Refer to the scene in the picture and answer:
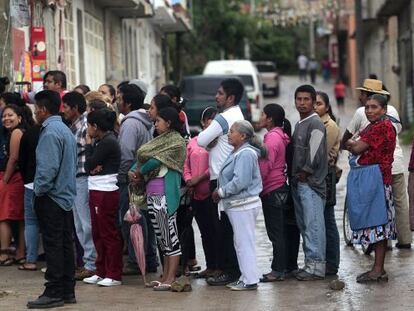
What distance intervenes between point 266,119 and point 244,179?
1017 millimetres

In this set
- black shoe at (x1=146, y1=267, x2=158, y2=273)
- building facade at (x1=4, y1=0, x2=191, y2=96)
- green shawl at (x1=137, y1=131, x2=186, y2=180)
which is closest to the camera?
green shawl at (x1=137, y1=131, x2=186, y2=180)

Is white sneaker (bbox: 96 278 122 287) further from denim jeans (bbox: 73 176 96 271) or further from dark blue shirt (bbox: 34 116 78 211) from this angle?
dark blue shirt (bbox: 34 116 78 211)

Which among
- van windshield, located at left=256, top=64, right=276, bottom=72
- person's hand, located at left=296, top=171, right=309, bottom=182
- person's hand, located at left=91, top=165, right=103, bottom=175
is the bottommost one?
person's hand, located at left=296, top=171, right=309, bottom=182

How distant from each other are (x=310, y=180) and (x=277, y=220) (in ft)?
1.72

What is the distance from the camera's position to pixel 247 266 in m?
11.3

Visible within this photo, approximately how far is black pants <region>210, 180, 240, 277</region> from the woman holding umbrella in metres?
0.54

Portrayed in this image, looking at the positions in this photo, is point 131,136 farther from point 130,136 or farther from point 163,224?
point 163,224

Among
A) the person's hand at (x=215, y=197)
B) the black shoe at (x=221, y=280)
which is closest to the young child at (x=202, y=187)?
the black shoe at (x=221, y=280)

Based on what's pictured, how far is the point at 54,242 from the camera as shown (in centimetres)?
1052

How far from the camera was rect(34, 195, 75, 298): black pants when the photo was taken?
10477 millimetres

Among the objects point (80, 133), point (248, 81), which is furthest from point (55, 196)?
point (248, 81)

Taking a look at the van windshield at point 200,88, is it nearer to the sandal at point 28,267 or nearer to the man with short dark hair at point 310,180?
the sandal at point 28,267

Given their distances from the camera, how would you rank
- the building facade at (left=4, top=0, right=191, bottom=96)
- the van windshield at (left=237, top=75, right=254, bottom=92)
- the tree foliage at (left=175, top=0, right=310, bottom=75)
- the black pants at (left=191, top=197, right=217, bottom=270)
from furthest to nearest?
the tree foliage at (left=175, top=0, right=310, bottom=75), the van windshield at (left=237, top=75, right=254, bottom=92), the building facade at (left=4, top=0, right=191, bottom=96), the black pants at (left=191, top=197, right=217, bottom=270)

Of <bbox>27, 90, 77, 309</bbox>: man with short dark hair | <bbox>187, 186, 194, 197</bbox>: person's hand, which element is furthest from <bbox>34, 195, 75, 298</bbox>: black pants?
<bbox>187, 186, 194, 197</bbox>: person's hand
